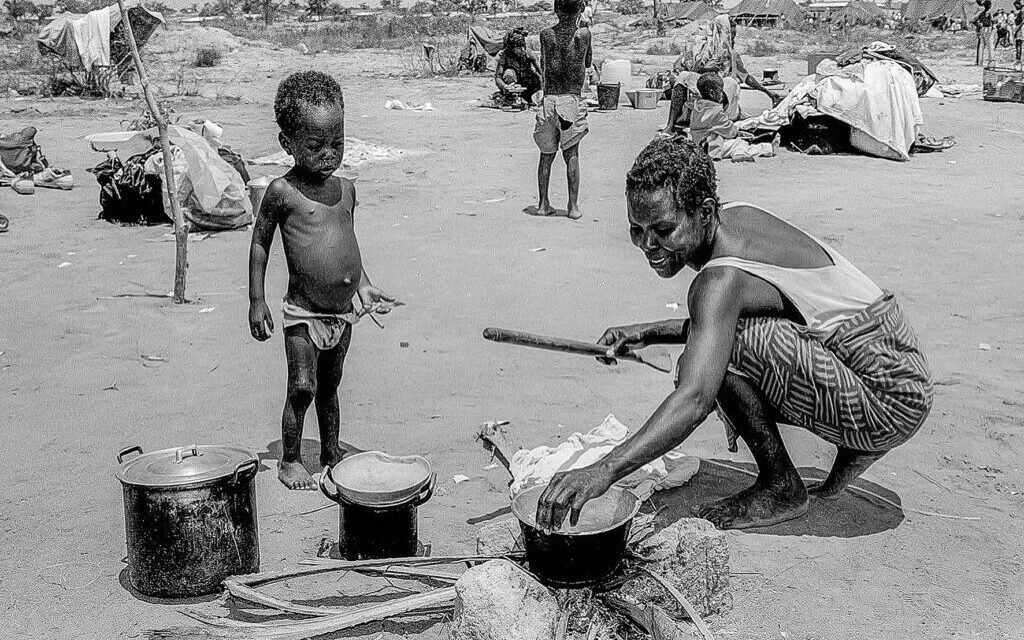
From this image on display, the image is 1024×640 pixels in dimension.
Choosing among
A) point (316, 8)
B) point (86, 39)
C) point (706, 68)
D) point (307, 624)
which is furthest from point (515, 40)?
point (316, 8)

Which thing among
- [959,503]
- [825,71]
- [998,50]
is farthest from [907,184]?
[998,50]

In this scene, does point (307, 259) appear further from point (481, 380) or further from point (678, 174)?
point (678, 174)

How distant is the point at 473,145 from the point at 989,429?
28.6ft

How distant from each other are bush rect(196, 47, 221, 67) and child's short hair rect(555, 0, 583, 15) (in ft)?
62.7

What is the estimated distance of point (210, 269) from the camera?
6621mm

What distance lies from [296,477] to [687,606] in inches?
61.7

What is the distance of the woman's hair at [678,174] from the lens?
8.51ft

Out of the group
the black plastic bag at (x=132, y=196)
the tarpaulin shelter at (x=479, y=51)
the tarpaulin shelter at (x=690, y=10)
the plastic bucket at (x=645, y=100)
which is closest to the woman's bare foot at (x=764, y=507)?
the black plastic bag at (x=132, y=196)

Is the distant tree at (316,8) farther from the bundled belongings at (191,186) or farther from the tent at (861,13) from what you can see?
Result: the bundled belongings at (191,186)

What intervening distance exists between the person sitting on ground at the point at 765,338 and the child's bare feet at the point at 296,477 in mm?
1123

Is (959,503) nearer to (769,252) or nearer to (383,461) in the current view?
(769,252)

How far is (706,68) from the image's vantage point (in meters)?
10.9

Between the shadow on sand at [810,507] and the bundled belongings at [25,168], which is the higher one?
the bundled belongings at [25,168]

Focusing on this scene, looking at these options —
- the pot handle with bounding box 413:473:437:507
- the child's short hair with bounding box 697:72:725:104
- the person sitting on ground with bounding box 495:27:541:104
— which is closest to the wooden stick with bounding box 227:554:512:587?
the pot handle with bounding box 413:473:437:507
